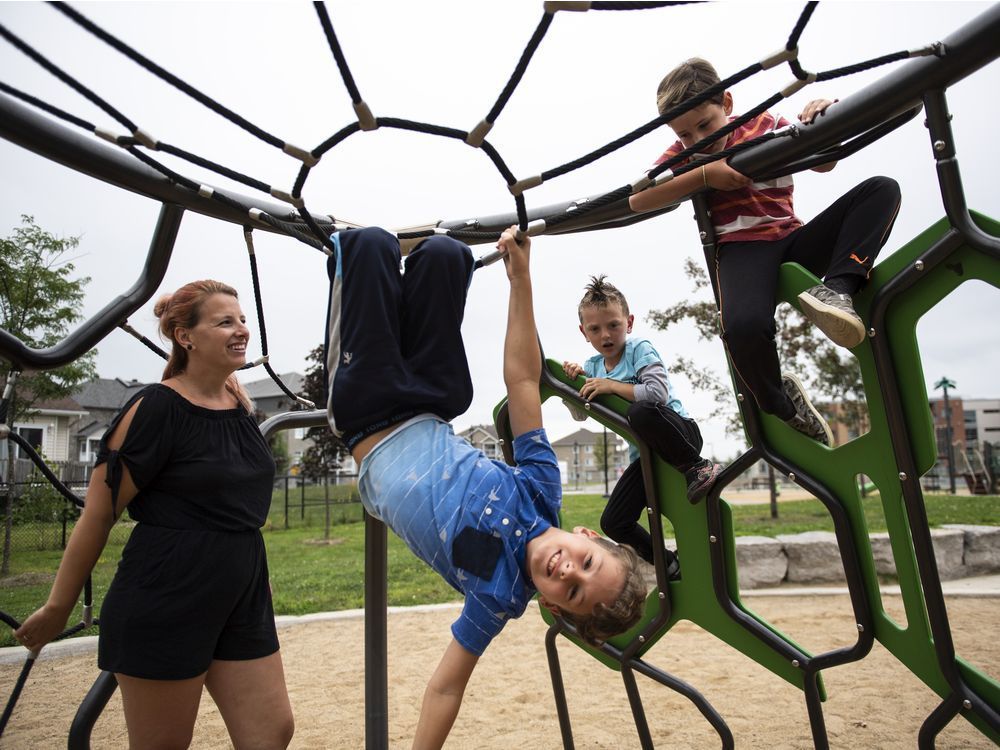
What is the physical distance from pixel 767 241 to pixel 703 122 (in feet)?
1.34

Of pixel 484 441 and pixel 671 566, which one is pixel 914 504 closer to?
pixel 671 566

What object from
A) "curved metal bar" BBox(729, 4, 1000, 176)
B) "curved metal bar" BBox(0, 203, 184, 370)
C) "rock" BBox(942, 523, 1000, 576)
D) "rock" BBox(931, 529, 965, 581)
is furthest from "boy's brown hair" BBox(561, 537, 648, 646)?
"rock" BBox(942, 523, 1000, 576)

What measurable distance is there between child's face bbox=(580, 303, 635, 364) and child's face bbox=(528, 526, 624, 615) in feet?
2.70

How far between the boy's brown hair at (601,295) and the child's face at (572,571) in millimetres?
883

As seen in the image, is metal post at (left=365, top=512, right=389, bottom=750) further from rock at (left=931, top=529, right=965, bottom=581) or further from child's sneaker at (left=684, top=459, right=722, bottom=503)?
rock at (left=931, top=529, right=965, bottom=581)

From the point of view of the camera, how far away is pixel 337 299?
184 centimetres

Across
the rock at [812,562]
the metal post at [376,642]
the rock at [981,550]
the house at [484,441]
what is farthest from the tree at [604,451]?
the metal post at [376,642]

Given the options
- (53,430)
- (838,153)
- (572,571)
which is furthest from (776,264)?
(53,430)

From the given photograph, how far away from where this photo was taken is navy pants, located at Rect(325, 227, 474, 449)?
1758 mm

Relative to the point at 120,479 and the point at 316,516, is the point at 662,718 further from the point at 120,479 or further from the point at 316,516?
the point at 316,516

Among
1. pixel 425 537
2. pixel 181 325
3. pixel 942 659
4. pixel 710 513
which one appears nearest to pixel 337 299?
pixel 181 325

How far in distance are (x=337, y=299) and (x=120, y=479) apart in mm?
738

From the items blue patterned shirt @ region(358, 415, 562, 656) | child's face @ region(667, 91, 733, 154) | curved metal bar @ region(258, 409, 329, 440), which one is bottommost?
blue patterned shirt @ region(358, 415, 562, 656)

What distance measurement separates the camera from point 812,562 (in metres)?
6.53
